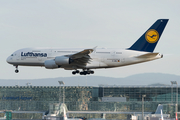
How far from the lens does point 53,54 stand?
69125 millimetres

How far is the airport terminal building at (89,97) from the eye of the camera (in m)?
106

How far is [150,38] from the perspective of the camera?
70375 millimetres

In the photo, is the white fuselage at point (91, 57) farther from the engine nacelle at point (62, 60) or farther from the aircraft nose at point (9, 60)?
the engine nacelle at point (62, 60)

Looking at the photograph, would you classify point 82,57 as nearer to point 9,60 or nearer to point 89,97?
point 9,60

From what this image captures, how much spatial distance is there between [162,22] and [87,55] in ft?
59.1

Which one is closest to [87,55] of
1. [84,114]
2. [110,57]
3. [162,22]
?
[110,57]

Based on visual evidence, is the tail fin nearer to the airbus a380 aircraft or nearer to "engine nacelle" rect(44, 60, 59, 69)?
the airbus a380 aircraft

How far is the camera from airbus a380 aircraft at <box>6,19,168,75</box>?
66375mm

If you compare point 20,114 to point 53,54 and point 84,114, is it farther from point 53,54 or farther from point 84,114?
point 53,54

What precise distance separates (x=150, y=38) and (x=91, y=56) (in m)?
13.4

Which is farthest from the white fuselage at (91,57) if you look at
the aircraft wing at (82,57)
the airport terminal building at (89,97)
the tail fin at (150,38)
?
the airport terminal building at (89,97)

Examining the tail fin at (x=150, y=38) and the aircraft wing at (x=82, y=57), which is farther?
the tail fin at (x=150, y=38)

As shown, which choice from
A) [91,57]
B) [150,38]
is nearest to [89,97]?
[91,57]

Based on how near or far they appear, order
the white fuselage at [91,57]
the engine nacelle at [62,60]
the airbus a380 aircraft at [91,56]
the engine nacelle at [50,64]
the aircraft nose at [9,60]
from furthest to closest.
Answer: the aircraft nose at [9,60]
the engine nacelle at [50,64]
the white fuselage at [91,57]
the airbus a380 aircraft at [91,56]
the engine nacelle at [62,60]
